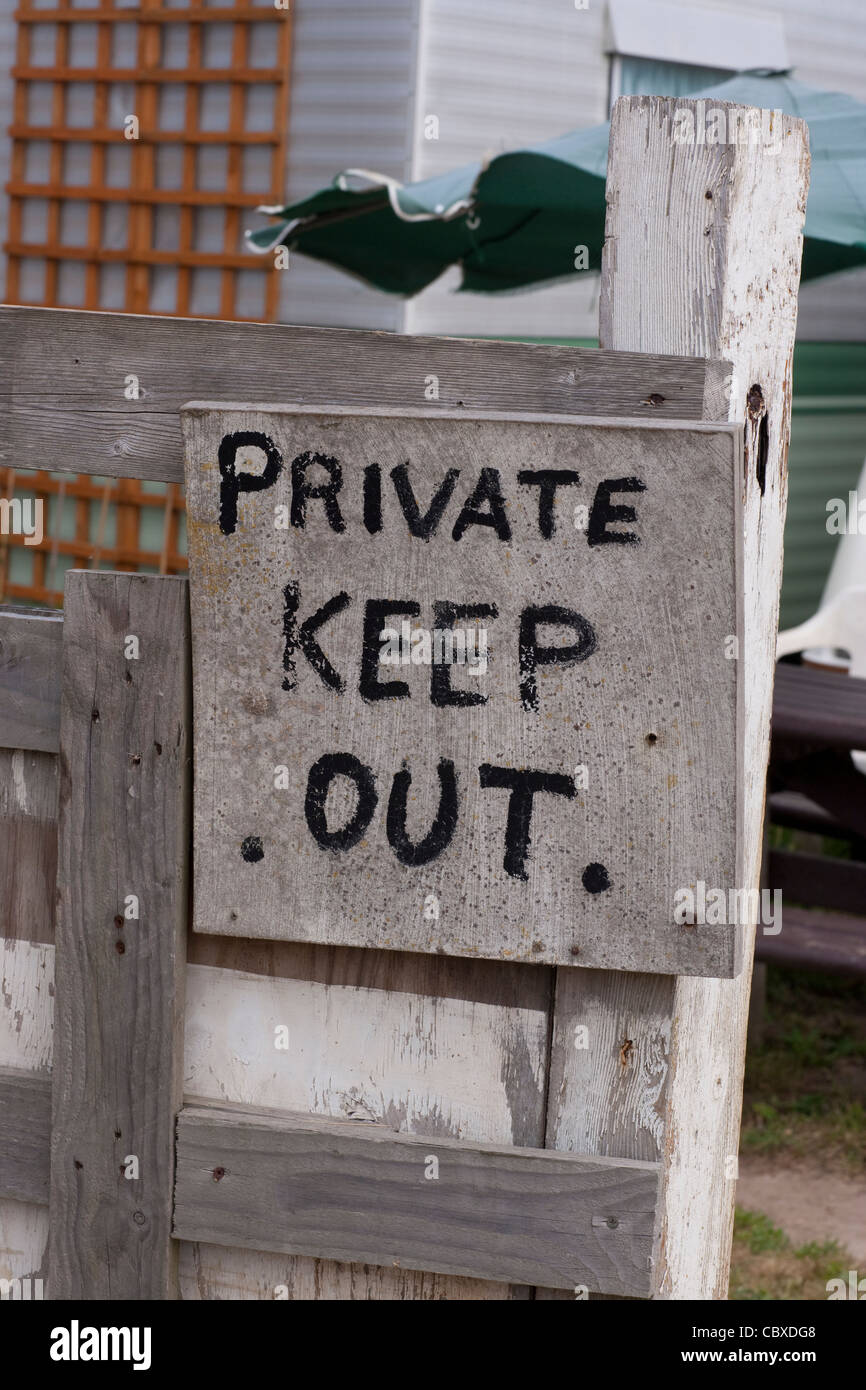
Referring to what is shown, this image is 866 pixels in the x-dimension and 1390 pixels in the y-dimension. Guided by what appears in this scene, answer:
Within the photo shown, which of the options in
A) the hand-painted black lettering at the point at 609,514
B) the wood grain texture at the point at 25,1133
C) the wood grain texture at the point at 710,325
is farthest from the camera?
the wood grain texture at the point at 25,1133

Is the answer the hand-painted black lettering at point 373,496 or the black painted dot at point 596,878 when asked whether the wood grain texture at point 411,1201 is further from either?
the hand-painted black lettering at point 373,496

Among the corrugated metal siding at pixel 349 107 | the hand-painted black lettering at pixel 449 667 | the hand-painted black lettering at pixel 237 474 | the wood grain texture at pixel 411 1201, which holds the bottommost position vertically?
the wood grain texture at pixel 411 1201

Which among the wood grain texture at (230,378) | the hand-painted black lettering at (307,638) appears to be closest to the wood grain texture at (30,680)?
the wood grain texture at (230,378)

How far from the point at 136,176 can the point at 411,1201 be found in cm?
634

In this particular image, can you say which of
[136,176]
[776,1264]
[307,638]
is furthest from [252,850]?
[136,176]

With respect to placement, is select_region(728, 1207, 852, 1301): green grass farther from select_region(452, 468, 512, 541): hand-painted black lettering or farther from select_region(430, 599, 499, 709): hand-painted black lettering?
select_region(452, 468, 512, 541): hand-painted black lettering

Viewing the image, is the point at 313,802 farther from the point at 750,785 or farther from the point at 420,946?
the point at 750,785

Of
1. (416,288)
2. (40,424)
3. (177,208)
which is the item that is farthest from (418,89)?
(40,424)

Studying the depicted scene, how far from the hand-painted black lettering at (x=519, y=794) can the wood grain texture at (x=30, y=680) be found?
522 mm

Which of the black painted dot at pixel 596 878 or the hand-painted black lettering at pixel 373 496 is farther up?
the hand-painted black lettering at pixel 373 496

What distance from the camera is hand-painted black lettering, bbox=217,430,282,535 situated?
1.43 meters

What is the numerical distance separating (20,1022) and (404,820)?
1.91 ft

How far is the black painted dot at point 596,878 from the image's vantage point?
4.68 feet

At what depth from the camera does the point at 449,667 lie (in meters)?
1.43
